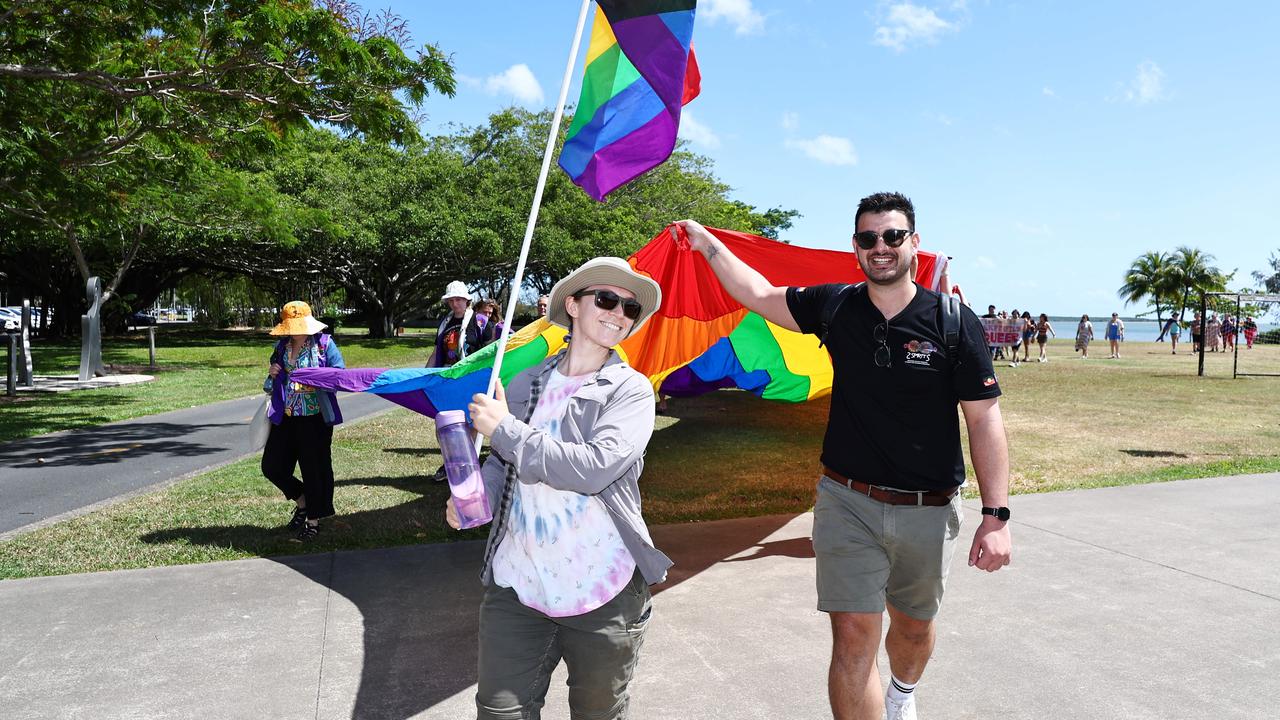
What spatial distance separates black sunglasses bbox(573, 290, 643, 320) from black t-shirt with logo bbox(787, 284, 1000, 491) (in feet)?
3.21

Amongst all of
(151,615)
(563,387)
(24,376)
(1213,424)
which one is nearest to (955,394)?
(563,387)

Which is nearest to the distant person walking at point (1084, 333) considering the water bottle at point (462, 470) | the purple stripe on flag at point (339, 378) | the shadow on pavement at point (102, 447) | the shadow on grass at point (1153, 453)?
the shadow on grass at point (1153, 453)

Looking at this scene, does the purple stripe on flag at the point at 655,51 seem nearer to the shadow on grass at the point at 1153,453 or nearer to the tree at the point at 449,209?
the shadow on grass at the point at 1153,453

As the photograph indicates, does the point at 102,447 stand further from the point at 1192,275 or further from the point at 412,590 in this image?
the point at 1192,275

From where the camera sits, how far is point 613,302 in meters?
2.58

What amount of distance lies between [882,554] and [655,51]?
2.34 meters

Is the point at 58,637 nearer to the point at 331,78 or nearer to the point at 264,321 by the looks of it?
the point at 331,78

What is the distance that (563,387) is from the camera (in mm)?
2625

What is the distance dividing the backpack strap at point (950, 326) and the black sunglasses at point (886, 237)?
28cm

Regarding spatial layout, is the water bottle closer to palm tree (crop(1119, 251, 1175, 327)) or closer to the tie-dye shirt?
the tie-dye shirt


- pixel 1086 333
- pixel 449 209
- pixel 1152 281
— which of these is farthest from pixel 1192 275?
pixel 449 209

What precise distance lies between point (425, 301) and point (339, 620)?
45.5m

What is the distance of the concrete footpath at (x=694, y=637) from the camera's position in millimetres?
3678

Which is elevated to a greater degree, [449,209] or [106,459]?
[449,209]
